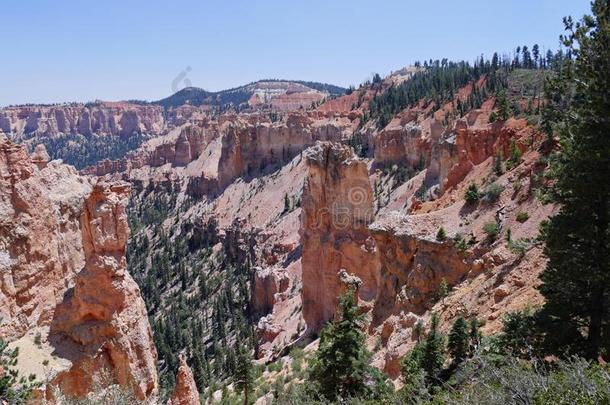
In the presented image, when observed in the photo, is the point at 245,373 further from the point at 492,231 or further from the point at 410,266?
the point at 492,231

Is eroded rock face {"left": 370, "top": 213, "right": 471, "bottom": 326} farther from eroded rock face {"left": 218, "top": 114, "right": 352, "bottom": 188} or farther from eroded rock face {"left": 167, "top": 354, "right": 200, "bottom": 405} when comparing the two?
eroded rock face {"left": 218, "top": 114, "right": 352, "bottom": 188}

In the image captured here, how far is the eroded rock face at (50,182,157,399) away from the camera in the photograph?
17.4 meters

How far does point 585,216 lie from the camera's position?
1134 cm

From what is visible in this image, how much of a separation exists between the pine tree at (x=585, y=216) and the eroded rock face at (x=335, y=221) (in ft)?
69.5

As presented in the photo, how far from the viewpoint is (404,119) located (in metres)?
92.4

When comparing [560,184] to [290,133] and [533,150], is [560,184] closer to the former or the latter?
[533,150]

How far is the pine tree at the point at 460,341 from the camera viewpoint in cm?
1466

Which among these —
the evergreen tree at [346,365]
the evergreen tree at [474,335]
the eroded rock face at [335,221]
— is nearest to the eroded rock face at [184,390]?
the evergreen tree at [346,365]

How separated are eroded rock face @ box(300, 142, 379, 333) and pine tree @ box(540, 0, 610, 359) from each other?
21.2m

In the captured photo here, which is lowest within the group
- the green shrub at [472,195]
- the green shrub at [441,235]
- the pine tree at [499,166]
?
the green shrub at [441,235]

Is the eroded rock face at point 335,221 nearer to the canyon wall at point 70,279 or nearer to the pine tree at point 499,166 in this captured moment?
the pine tree at point 499,166

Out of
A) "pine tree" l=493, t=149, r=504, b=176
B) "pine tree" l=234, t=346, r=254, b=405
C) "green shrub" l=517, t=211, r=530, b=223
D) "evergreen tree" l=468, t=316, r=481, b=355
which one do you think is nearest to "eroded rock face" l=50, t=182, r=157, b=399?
"pine tree" l=234, t=346, r=254, b=405

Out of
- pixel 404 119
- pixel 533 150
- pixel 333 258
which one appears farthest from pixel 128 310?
pixel 404 119

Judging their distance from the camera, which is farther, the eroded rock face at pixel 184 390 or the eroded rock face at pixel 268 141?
the eroded rock face at pixel 268 141
